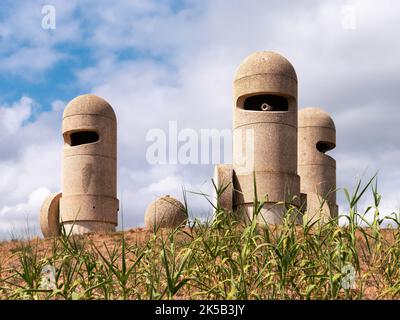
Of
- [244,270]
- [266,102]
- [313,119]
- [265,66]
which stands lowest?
[244,270]

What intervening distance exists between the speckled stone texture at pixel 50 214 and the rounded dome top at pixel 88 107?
222 centimetres

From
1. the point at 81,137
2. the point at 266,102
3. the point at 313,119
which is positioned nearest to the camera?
the point at 266,102

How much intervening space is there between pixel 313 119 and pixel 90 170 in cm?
713

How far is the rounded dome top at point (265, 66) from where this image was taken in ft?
42.1

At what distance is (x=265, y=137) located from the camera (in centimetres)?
1260

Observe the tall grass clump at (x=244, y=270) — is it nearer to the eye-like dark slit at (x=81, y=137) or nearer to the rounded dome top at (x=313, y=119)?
the eye-like dark slit at (x=81, y=137)

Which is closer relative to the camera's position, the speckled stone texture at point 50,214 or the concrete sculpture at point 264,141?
the concrete sculpture at point 264,141

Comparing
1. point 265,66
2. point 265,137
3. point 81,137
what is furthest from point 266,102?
point 81,137

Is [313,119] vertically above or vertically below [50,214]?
above

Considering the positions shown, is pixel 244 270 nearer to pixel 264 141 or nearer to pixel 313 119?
pixel 264 141

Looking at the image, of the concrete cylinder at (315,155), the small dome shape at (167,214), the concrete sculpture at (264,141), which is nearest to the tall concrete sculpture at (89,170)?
the small dome shape at (167,214)
